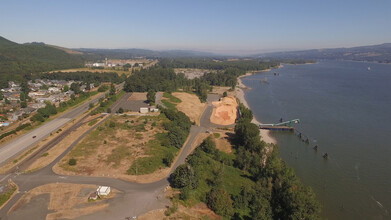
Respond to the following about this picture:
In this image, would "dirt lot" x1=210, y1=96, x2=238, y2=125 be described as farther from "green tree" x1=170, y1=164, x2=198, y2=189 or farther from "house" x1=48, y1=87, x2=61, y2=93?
"house" x1=48, y1=87, x2=61, y2=93

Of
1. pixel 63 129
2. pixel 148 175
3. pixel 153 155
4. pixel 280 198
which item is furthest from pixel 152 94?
pixel 280 198

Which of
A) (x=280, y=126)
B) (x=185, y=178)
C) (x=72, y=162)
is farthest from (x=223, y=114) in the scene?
(x=72, y=162)

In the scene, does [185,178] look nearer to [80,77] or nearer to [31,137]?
[31,137]

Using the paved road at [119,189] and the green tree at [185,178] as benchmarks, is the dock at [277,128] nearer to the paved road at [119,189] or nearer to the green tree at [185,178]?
the paved road at [119,189]

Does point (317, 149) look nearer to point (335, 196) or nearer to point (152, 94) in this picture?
→ point (335, 196)

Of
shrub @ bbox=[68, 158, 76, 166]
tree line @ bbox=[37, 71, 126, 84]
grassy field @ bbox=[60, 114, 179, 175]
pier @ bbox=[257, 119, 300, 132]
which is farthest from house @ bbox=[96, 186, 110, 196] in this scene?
tree line @ bbox=[37, 71, 126, 84]

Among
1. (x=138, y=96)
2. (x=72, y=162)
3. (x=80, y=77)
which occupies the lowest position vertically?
(x=72, y=162)
